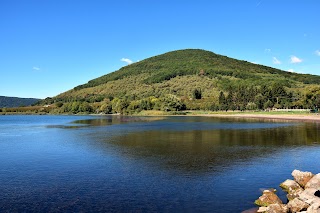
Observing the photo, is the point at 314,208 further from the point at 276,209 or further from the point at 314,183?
the point at 314,183

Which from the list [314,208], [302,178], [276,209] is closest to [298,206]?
[276,209]

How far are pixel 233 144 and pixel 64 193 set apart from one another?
33526 millimetres

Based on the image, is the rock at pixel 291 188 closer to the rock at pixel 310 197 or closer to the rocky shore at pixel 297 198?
the rocky shore at pixel 297 198

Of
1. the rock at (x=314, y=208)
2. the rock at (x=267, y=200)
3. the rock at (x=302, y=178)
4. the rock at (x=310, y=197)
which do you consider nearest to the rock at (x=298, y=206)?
the rock at (x=310, y=197)

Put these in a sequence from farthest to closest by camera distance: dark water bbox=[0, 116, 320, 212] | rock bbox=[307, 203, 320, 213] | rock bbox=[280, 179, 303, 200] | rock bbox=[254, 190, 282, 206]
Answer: rock bbox=[280, 179, 303, 200] < dark water bbox=[0, 116, 320, 212] < rock bbox=[254, 190, 282, 206] < rock bbox=[307, 203, 320, 213]

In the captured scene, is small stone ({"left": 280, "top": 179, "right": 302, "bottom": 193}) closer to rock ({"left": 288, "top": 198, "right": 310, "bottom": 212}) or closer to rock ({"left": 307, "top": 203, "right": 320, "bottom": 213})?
rock ({"left": 288, "top": 198, "right": 310, "bottom": 212})

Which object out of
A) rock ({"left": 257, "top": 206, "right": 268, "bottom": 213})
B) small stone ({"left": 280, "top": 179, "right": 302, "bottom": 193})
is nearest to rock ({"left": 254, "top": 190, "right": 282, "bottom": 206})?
rock ({"left": 257, "top": 206, "right": 268, "bottom": 213})

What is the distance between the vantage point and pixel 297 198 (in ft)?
62.9

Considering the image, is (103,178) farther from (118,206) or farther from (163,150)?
(163,150)

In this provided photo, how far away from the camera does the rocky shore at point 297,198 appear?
60.2ft

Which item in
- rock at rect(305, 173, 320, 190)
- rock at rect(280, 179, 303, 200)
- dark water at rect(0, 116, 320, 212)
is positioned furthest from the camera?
rock at rect(280, 179, 303, 200)

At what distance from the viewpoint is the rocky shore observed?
722 inches

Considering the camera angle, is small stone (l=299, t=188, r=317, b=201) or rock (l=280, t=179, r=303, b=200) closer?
small stone (l=299, t=188, r=317, b=201)

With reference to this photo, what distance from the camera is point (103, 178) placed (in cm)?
2903
